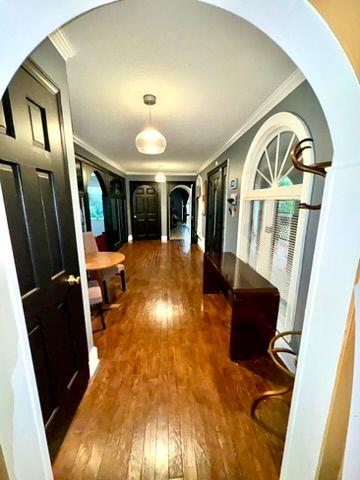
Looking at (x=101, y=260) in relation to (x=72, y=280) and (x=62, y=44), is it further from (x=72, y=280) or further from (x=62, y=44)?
(x=62, y=44)

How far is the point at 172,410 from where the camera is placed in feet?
4.70

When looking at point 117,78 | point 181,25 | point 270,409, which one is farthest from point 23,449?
point 117,78

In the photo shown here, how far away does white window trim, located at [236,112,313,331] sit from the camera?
1605 mm

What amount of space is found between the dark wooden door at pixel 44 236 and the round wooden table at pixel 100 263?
1.03m

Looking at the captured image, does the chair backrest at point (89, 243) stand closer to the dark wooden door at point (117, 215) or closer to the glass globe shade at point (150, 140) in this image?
the glass globe shade at point (150, 140)

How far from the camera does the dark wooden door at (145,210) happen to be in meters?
7.18

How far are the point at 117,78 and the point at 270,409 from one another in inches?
117

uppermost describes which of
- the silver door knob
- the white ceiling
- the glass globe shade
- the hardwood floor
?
the white ceiling

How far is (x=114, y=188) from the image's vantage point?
5.74 m

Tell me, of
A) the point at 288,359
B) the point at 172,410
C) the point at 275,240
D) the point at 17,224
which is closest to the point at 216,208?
the point at 275,240

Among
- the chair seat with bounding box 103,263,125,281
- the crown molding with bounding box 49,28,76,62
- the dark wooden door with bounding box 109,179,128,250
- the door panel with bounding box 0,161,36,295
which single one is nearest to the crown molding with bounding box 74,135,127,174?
the dark wooden door with bounding box 109,179,128,250

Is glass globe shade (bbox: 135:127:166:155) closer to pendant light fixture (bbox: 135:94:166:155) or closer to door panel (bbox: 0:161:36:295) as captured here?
pendant light fixture (bbox: 135:94:166:155)

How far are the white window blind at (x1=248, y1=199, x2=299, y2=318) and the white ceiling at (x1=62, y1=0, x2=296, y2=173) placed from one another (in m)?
1.15

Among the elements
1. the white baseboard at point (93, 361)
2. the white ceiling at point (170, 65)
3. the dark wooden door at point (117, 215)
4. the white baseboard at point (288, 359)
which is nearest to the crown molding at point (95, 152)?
the dark wooden door at point (117, 215)
